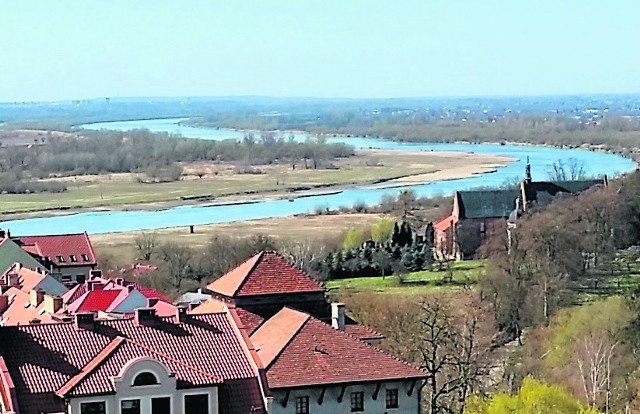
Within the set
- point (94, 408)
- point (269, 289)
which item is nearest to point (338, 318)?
point (269, 289)

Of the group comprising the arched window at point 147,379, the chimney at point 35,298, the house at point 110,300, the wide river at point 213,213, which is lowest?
the wide river at point 213,213

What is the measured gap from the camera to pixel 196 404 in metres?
25.9

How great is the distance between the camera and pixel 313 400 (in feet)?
91.4

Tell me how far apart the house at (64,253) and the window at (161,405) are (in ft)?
129

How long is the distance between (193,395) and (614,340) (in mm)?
23436

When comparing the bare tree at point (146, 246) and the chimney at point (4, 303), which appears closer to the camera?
the chimney at point (4, 303)

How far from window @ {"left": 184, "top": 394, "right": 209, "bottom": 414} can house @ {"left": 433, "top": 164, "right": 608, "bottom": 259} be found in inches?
2947

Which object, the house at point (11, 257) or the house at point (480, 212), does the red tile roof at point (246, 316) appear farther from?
the house at point (480, 212)

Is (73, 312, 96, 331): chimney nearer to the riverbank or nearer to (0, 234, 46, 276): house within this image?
(0, 234, 46, 276): house

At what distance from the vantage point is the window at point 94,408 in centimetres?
2514

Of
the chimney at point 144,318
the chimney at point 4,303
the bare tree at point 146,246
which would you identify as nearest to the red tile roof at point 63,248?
the bare tree at point 146,246

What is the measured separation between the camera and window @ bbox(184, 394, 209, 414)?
25875 millimetres

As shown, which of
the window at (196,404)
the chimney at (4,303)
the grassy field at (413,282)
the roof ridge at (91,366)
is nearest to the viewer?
the roof ridge at (91,366)

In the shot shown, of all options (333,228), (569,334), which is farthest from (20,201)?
(569,334)
